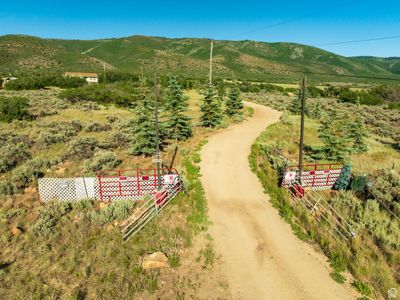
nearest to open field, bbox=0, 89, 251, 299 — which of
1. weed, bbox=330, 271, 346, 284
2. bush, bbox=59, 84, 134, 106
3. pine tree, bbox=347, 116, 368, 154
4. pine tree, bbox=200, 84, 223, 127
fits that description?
weed, bbox=330, 271, 346, 284

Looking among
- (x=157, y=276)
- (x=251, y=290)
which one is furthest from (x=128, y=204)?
(x=251, y=290)

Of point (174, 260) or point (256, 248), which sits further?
point (256, 248)

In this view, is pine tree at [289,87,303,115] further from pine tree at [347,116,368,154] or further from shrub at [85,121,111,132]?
shrub at [85,121,111,132]

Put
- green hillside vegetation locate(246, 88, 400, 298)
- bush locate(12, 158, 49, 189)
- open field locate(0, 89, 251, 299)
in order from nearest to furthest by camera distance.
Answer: open field locate(0, 89, 251, 299)
green hillside vegetation locate(246, 88, 400, 298)
bush locate(12, 158, 49, 189)

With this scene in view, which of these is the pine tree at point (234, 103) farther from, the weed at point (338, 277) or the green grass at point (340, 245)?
the weed at point (338, 277)

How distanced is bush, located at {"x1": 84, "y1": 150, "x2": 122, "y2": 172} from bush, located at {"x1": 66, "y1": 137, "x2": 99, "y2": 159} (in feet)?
4.41

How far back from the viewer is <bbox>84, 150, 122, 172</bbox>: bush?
59.7 feet

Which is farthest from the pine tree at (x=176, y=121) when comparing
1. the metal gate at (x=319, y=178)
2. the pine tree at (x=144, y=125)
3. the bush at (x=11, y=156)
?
the metal gate at (x=319, y=178)

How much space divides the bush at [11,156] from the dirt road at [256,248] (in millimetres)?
12628

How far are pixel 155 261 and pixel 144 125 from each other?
11.6m

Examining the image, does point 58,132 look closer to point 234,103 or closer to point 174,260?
point 234,103

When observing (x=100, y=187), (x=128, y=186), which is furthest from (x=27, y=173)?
(x=128, y=186)

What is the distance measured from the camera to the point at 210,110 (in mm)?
29359

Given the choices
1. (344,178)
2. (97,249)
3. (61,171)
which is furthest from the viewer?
(61,171)
